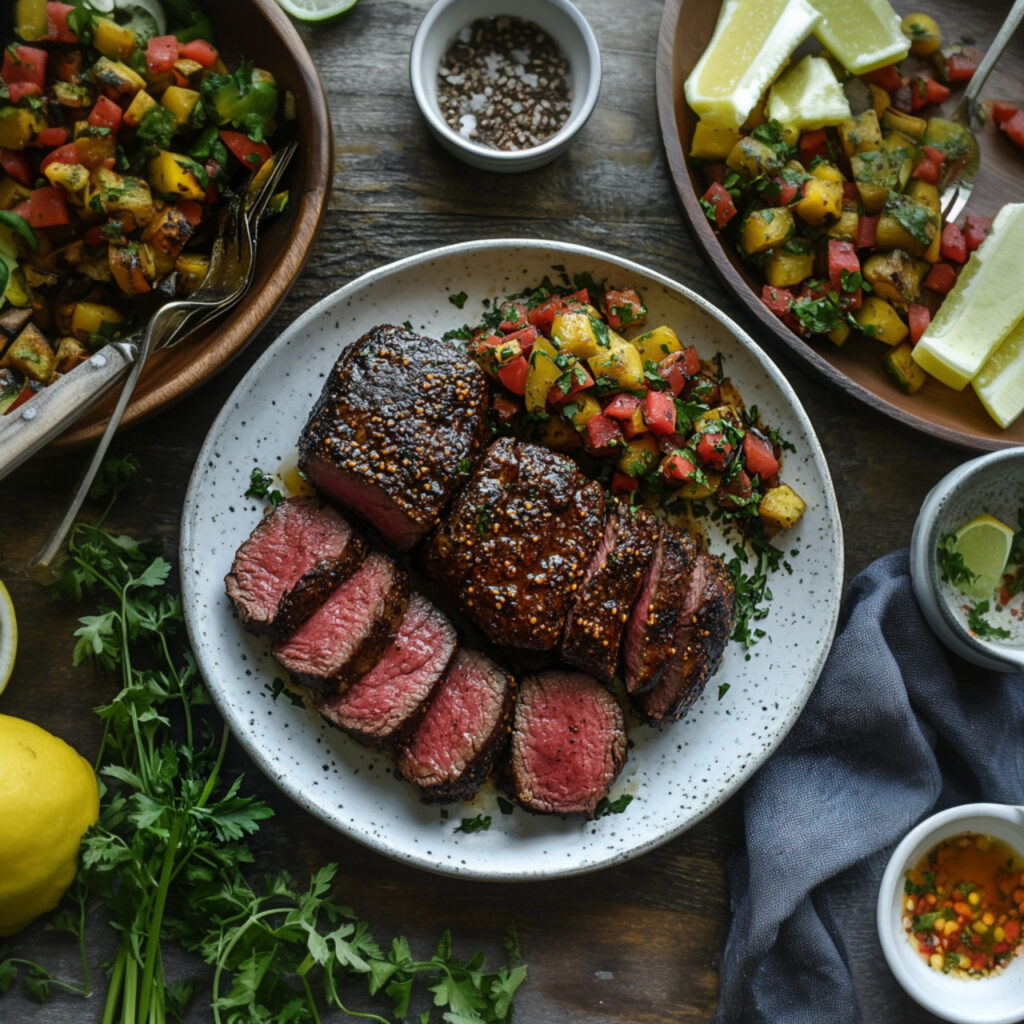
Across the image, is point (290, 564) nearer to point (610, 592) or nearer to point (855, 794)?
point (610, 592)

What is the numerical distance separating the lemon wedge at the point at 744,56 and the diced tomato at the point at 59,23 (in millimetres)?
2119

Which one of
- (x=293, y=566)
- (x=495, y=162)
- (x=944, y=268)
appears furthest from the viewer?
(x=944, y=268)

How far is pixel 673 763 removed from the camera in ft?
11.2

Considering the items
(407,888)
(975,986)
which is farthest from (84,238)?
(975,986)

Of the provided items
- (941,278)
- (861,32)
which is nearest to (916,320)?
(941,278)

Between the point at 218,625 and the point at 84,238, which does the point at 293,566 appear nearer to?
the point at 218,625

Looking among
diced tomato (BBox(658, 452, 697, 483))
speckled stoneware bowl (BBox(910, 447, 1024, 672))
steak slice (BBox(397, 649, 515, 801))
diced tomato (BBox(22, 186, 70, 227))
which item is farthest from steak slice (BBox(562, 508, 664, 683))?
diced tomato (BBox(22, 186, 70, 227))

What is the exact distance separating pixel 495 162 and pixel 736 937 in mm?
2944

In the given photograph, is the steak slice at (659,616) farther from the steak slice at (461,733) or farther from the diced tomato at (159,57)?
the diced tomato at (159,57)

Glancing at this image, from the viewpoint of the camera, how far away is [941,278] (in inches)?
145

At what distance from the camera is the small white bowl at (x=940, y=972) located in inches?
132

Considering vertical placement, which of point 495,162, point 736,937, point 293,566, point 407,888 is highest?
point 495,162

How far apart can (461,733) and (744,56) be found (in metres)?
2.65

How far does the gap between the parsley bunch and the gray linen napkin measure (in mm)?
933
